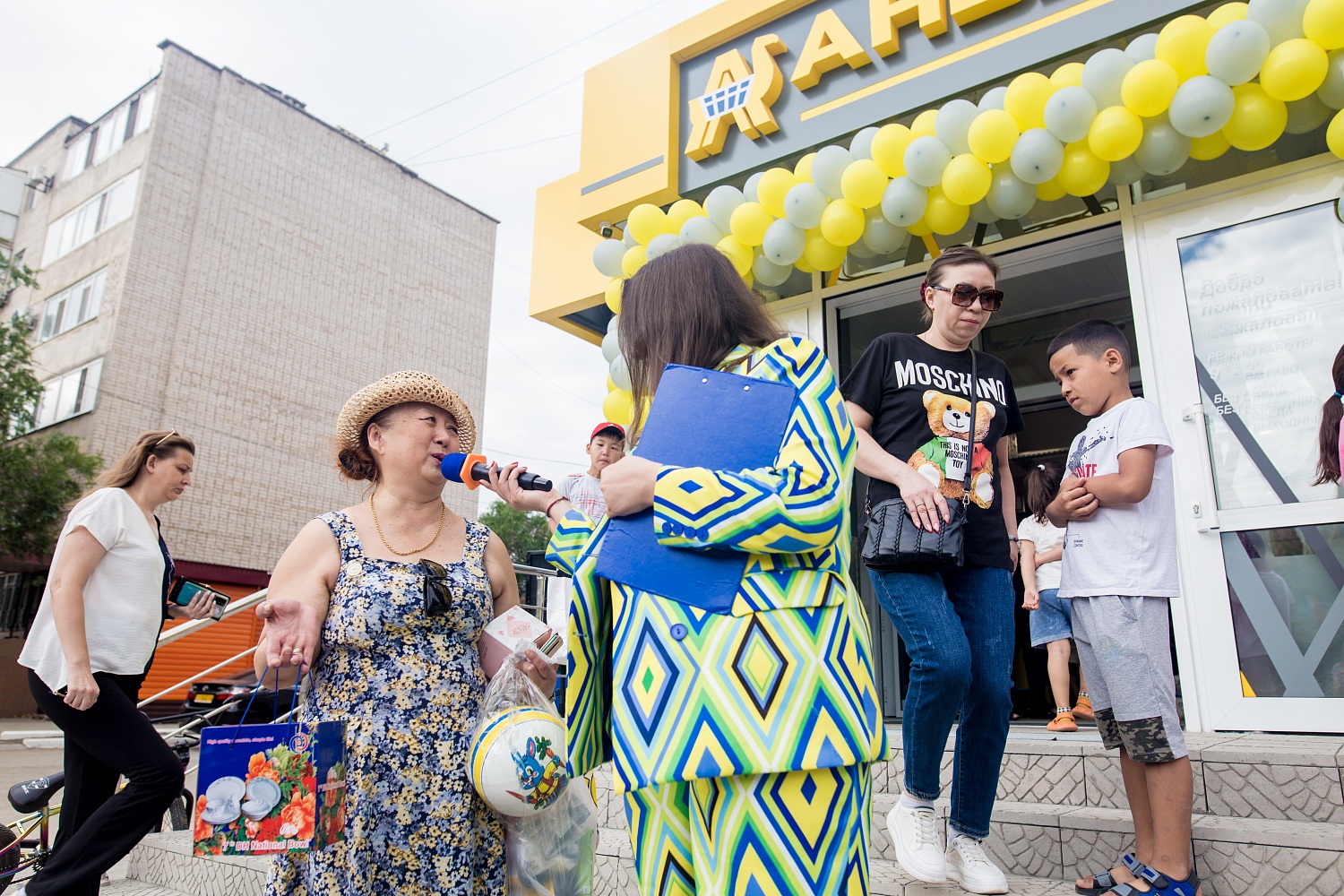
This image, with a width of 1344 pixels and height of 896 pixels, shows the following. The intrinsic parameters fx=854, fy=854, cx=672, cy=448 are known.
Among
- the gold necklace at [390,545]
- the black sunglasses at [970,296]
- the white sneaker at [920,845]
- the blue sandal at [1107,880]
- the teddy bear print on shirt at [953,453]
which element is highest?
the black sunglasses at [970,296]

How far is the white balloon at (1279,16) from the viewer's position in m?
3.55

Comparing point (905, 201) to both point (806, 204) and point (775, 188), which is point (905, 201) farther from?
point (775, 188)

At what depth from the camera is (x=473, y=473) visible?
5.84ft

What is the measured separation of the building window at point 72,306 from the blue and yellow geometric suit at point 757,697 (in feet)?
66.0

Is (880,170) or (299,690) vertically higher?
(880,170)

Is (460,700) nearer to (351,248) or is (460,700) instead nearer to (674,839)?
(674,839)

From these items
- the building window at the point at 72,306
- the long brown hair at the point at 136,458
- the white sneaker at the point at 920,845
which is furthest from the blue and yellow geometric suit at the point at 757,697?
the building window at the point at 72,306

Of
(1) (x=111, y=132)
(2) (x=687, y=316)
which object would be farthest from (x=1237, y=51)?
(1) (x=111, y=132)

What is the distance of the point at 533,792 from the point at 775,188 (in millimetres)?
3801

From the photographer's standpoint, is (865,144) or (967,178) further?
(865,144)

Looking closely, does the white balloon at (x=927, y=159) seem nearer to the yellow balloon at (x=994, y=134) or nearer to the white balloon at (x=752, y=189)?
the yellow balloon at (x=994, y=134)

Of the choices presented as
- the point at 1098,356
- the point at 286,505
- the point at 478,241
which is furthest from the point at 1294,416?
the point at 478,241

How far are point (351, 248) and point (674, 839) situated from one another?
69.4 feet

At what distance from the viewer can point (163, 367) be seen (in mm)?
17094
